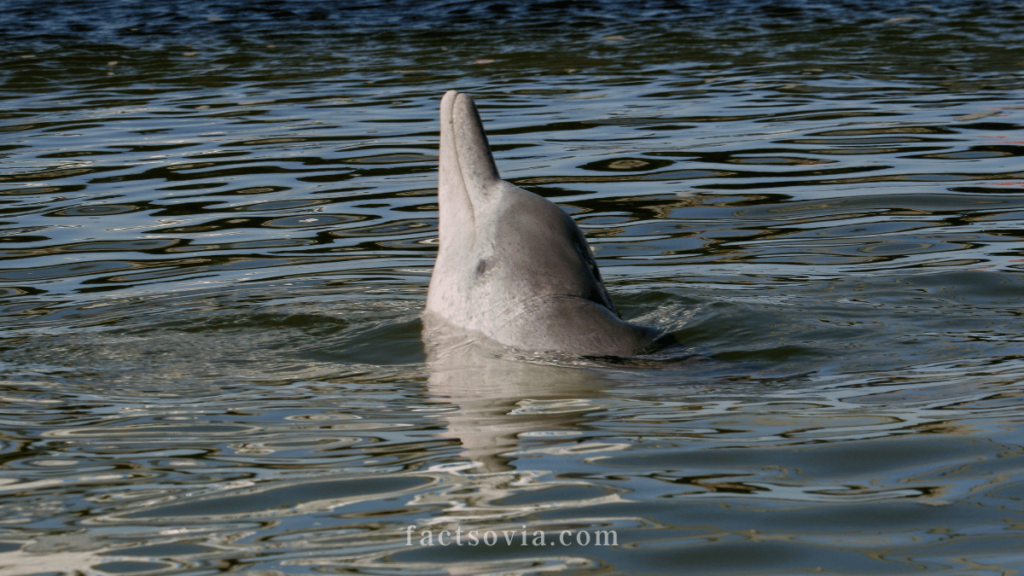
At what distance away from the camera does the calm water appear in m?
3.32

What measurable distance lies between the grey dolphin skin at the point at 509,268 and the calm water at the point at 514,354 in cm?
18

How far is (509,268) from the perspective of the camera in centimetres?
527

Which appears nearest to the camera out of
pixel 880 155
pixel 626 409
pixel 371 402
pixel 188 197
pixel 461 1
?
pixel 626 409

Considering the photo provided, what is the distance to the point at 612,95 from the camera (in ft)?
46.7

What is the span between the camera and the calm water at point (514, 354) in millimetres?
3320

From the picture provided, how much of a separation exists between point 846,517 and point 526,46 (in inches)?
604

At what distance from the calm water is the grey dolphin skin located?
0.18m

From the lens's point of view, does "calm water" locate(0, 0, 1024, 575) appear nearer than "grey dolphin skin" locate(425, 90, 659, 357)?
Yes

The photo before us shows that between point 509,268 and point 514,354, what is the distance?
1.32 feet

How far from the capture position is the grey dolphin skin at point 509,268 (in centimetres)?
505

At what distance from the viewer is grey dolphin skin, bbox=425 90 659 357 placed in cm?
505

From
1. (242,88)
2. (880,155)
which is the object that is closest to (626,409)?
(880,155)

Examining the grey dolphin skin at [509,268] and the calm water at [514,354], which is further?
the grey dolphin skin at [509,268]

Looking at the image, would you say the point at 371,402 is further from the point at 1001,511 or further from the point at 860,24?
the point at 860,24
